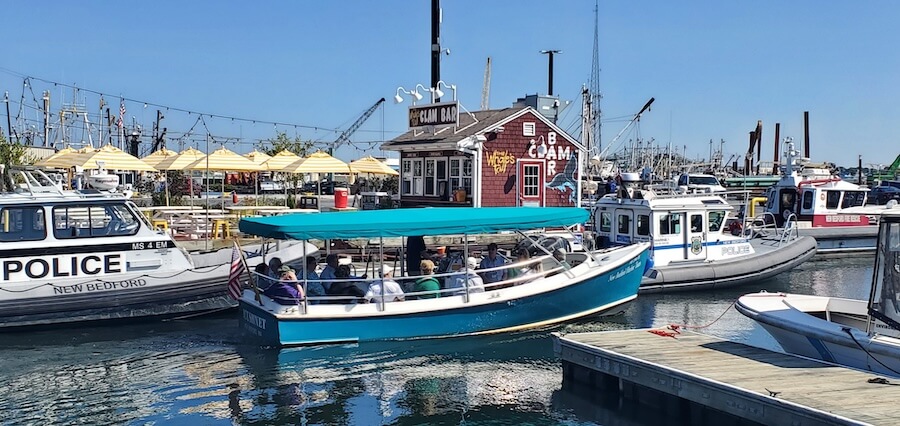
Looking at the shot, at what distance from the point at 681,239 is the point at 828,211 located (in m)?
11.6

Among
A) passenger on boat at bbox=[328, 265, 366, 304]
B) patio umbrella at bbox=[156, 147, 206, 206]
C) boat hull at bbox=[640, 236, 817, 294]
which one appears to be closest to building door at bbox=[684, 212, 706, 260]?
boat hull at bbox=[640, 236, 817, 294]

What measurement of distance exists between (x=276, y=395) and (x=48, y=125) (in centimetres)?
6683

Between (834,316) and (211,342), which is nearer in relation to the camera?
(834,316)

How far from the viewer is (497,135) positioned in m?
27.4

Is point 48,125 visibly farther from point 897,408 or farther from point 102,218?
point 897,408

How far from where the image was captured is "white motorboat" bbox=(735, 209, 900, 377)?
426 inches

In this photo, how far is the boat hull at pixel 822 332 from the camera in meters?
10.9

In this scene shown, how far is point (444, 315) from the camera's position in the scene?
15.2 metres

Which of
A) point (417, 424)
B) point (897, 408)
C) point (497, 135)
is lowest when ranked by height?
point (417, 424)

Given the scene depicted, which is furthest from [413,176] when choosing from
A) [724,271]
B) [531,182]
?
[724,271]

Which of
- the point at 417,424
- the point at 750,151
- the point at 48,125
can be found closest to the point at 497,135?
the point at 417,424

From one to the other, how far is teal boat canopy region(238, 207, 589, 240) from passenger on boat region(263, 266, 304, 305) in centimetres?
79

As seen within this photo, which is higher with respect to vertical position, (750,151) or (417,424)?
(750,151)

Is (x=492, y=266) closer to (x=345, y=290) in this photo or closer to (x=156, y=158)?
(x=345, y=290)
